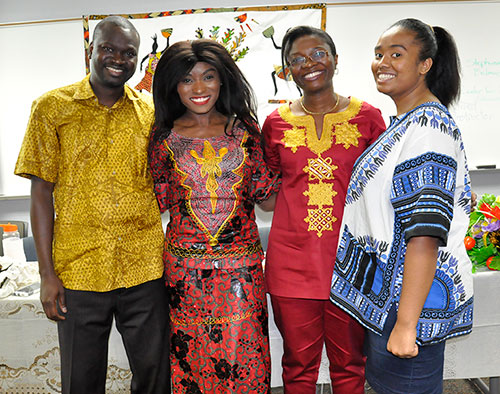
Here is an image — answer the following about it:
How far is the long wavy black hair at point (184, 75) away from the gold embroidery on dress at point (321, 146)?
16 cm

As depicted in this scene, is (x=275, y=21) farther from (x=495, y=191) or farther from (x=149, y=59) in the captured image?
(x=495, y=191)

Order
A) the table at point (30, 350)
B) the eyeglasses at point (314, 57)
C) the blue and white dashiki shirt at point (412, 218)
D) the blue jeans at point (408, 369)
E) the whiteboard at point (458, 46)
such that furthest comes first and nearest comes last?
the whiteboard at point (458, 46), the table at point (30, 350), the eyeglasses at point (314, 57), the blue jeans at point (408, 369), the blue and white dashiki shirt at point (412, 218)

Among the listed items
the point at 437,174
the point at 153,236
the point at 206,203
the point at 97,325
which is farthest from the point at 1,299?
the point at 437,174

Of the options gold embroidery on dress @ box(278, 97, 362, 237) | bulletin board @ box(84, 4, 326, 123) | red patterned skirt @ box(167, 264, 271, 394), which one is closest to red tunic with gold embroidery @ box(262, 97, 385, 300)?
gold embroidery on dress @ box(278, 97, 362, 237)

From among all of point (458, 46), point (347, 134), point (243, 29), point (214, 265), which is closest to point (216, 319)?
point (214, 265)

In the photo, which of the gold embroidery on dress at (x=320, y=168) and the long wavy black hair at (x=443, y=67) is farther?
the gold embroidery on dress at (x=320, y=168)

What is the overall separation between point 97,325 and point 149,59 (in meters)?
2.55

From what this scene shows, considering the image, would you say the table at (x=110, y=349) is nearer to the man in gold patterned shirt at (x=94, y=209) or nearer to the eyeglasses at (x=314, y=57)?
the man in gold patterned shirt at (x=94, y=209)

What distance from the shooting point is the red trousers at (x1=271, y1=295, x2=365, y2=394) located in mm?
1655

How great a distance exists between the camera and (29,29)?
3674mm

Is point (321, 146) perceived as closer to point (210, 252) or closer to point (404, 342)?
point (210, 252)

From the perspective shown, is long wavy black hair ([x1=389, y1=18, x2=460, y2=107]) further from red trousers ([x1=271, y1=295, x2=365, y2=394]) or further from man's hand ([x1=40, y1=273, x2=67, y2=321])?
man's hand ([x1=40, y1=273, x2=67, y2=321])

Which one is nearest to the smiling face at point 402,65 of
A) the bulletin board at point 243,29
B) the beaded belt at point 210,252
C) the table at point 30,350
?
the beaded belt at point 210,252

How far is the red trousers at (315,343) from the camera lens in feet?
5.43
